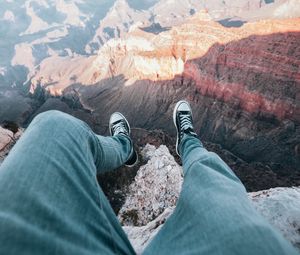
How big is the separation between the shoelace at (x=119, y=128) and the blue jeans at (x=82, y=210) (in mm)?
2737

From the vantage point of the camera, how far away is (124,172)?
1127cm

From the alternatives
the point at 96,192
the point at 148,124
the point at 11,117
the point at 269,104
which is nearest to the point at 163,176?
Answer: the point at 96,192

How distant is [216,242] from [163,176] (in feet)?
30.7

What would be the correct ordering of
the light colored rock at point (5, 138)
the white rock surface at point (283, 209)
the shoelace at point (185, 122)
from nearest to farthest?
the white rock surface at point (283, 209) → the shoelace at point (185, 122) → the light colored rock at point (5, 138)

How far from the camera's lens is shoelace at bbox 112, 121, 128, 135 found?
523 centimetres

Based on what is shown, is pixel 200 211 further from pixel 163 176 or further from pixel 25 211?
pixel 163 176

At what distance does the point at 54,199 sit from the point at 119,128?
3.74m

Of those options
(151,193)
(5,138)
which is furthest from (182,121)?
(5,138)

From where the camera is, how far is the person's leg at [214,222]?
59.7 inches

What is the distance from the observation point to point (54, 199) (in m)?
1.80

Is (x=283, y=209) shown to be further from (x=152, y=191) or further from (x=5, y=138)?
(x=5, y=138)

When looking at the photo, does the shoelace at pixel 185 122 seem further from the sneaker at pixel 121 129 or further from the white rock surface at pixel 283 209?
the white rock surface at pixel 283 209

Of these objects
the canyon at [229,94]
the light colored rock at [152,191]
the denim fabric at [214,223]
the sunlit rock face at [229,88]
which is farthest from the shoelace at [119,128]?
the sunlit rock face at [229,88]

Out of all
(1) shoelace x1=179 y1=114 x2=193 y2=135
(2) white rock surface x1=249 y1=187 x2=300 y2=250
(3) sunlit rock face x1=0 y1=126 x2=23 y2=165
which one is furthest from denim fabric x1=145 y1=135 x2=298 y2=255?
(3) sunlit rock face x1=0 y1=126 x2=23 y2=165
